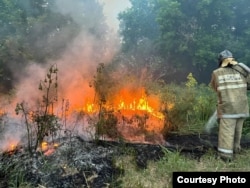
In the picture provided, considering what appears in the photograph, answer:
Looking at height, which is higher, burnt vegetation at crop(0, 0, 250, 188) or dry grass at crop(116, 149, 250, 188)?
burnt vegetation at crop(0, 0, 250, 188)

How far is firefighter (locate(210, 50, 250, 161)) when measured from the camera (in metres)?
5.79

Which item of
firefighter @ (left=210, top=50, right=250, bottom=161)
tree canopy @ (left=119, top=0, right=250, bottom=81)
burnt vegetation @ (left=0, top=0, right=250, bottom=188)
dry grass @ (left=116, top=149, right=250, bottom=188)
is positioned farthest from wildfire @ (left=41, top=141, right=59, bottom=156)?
tree canopy @ (left=119, top=0, right=250, bottom=81)

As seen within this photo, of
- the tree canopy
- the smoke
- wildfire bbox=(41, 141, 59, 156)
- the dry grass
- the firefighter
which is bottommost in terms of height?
the dry grass

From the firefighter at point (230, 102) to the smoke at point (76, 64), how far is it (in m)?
3.99

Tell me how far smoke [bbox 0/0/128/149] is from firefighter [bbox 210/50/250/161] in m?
3.99

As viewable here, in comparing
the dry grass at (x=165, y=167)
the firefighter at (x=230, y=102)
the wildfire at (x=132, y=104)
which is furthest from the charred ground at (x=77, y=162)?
the wildfire at (x=132, y=104)

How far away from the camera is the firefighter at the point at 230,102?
5.79 m

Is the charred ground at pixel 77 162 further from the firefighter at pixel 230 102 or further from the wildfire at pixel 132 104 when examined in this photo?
the wildfire at pixel 132 104

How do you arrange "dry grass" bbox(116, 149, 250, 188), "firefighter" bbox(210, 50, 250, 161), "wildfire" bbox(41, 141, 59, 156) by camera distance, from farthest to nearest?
"firefighter" bbox(210, 50, 250, 161) < "wildfire" bbox(41, 141, 59, 156) < "dry grass" bbox(116, 149, 250, 188)

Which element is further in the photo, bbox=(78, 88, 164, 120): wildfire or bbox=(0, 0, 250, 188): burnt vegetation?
bbox=(78, 88, 164, 120): wildfire

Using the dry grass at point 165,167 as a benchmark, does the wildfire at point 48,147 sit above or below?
above

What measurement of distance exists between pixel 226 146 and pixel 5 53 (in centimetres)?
1159

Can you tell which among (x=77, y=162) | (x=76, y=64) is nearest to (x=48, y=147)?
(x=77, y=162)

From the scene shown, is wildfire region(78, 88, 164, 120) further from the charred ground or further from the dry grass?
the dry grass
